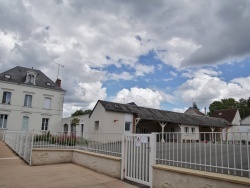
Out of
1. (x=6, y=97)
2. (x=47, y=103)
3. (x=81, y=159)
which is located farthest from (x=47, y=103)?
(x=81, y=159)

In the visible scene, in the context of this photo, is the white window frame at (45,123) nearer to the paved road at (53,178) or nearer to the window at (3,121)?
the window at (3,121)

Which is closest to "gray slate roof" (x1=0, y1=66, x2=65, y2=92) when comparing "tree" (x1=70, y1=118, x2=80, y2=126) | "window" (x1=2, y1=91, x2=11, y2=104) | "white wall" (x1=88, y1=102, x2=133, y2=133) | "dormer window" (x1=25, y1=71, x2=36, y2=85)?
"dormer window" (x1=25, y1=71, x2=36, y2=85)

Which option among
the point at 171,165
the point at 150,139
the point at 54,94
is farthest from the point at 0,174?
the point at 54,94

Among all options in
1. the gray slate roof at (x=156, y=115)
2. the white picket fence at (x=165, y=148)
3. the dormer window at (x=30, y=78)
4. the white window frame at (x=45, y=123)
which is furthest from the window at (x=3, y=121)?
the white picket fence at (x=165, y=148)

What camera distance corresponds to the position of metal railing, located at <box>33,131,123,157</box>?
7.72m

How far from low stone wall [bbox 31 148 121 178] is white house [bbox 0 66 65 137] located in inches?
727

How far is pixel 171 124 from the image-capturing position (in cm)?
2739

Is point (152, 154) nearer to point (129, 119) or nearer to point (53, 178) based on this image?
point (53, 178)

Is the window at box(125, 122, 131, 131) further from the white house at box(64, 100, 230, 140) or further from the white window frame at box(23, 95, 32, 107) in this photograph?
the white window frame at box(23, 95, 32, 107)

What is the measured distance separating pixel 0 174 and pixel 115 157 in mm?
3816

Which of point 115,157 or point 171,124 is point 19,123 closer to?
point 171,124

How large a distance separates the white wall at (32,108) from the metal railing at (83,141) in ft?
60.2

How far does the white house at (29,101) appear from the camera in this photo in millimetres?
25953

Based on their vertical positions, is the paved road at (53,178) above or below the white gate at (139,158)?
below
